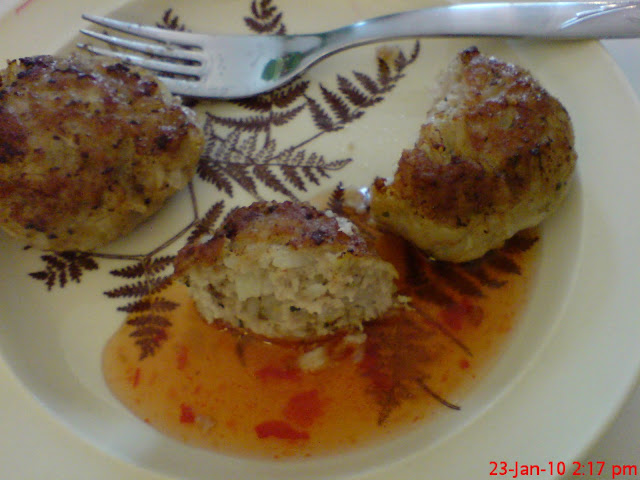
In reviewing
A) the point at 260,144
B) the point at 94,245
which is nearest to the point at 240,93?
the point at 260,144

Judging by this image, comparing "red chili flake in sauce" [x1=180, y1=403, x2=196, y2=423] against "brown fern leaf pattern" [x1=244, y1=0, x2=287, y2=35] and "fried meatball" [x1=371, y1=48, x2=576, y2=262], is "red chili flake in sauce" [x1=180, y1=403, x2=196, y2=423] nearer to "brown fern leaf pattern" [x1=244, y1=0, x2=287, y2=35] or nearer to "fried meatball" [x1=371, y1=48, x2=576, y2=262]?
"fried meatball" [x1=371, y1=48, x2=576, y2=262]

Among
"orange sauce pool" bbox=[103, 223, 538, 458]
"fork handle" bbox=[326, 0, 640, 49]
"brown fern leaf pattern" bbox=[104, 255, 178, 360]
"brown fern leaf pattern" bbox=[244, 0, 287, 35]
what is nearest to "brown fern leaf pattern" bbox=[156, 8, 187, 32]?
"brown fern leaf pattern" bbox=[244, 0, 287, 35]

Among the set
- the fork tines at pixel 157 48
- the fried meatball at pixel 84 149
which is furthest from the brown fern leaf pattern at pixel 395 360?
the fork tines at pixel 157 48

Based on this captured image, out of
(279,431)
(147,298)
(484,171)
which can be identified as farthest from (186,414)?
(484,171)

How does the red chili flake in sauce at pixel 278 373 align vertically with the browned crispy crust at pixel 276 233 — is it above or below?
below

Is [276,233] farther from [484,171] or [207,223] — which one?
[484,171]
